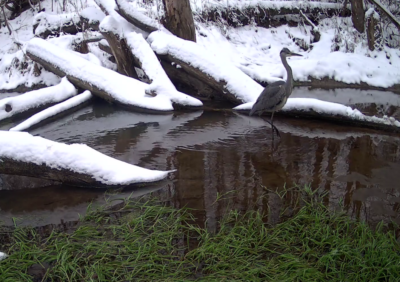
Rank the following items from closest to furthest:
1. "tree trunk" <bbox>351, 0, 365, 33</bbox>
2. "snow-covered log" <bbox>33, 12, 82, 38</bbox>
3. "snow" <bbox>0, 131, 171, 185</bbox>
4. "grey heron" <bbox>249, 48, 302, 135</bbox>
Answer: "snow" <bbox>0, 131, 171, 185</bbox> → "grey heron" <bbox>249, 48, 302, 135</bbox> → "tree trunk" <bbox>351, 0, 365, 33</bbox> → "snow-covered log" <bbox>33, 12, 82, 38</bbox>

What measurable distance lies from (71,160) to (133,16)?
4641 mm

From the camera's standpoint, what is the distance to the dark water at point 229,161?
150 inches

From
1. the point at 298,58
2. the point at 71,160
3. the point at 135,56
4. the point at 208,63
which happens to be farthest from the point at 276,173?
the point at 298,58

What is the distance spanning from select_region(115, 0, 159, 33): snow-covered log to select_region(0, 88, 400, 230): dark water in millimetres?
1860

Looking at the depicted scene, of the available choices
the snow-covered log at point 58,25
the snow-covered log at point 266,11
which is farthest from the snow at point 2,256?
the snow-covered log at point 266,11

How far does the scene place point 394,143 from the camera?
526 centimetres

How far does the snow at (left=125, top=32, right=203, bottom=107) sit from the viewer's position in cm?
697

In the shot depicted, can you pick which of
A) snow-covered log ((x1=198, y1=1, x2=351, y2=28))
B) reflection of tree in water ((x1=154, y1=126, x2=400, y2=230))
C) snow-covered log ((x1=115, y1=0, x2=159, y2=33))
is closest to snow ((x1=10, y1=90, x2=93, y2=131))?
snow-covered log ((x1=115, y1=0, x2=159, y2=33))

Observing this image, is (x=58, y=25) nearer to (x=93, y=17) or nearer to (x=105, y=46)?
(x=93, y=17)

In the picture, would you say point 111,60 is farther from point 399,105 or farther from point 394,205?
point 394,205

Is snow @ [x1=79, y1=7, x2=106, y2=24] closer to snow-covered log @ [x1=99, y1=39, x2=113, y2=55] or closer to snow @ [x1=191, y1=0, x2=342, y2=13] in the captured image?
snow-covered log @ [x1=99, y1=39, x2=113, y2=55]

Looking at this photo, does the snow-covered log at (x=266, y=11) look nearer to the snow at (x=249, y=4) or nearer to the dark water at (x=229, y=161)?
the snow at (x=249, y=4)

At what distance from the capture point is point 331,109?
596 cm

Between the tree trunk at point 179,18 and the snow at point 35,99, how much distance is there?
2.20 m
